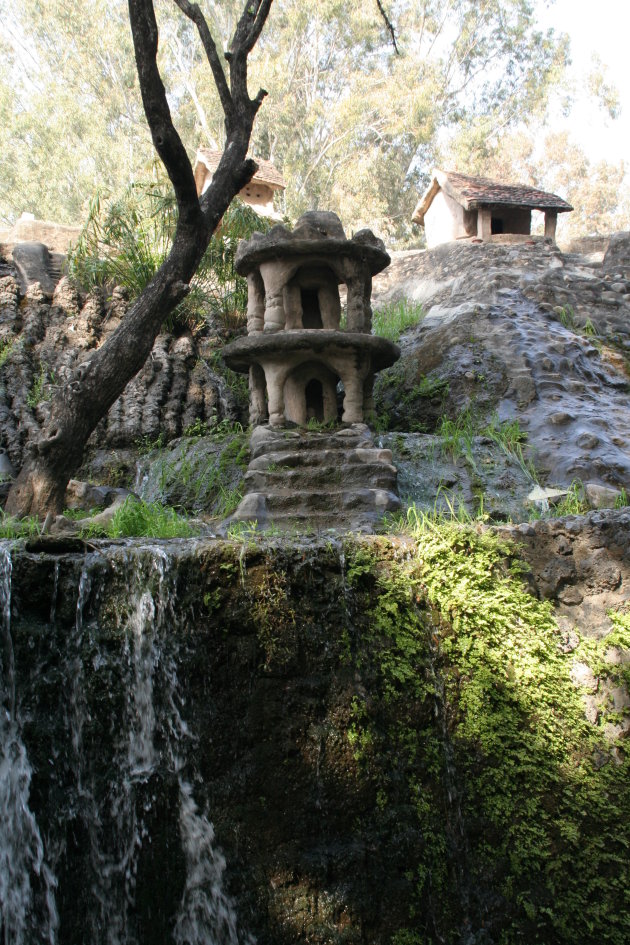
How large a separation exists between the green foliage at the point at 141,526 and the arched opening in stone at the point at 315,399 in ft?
6.95

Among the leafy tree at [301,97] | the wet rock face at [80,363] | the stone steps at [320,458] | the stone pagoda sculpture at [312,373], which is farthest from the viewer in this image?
the leafy tree at [301,97]

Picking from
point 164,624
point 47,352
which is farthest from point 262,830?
point 47,352

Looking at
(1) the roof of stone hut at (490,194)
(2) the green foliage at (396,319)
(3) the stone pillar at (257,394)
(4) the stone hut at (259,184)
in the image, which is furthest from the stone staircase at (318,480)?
(4) the stone hut at (259,184)

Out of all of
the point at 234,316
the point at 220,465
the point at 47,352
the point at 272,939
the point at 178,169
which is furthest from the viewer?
the point at 234,316

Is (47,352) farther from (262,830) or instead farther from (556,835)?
(556,835)

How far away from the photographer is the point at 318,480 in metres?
6.02

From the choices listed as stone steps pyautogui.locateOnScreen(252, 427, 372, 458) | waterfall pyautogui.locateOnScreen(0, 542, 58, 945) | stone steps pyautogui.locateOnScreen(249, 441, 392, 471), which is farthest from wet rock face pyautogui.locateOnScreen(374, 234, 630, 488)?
waterfall pyautogui.locateOnScreen(0, 542, 58, 945)

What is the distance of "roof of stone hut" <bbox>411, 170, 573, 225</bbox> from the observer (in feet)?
51.6

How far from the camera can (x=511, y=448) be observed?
720 cm

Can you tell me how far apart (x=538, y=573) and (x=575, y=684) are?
25.8 inches

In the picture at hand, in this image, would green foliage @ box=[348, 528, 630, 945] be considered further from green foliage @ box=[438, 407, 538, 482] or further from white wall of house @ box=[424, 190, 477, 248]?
white wall of house @ box=[424, 190, 477, 248]

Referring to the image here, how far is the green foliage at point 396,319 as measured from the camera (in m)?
10.1

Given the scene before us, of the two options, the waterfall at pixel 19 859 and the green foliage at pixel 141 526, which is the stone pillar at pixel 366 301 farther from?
the waterfall at pixel 19 859

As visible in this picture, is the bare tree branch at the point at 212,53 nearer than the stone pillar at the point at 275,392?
No
